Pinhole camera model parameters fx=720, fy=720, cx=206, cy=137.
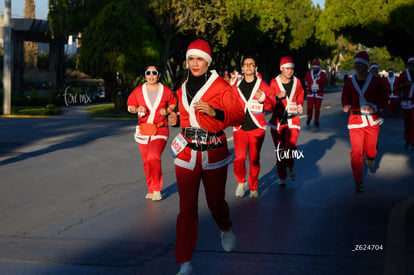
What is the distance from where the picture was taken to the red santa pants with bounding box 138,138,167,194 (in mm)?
9258

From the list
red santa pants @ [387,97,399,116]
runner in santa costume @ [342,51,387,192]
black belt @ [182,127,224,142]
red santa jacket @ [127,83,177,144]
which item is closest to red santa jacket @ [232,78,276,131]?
red santa jacket @ [127,83,177,144]

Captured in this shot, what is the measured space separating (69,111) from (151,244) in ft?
78.8

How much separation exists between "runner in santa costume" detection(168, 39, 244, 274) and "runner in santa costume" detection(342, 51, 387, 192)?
419cm

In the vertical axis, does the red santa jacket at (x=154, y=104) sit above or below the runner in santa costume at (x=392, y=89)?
above

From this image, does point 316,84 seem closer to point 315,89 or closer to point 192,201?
point 315,89

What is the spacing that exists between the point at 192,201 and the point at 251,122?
370cm

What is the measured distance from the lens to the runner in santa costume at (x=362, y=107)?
9883mm

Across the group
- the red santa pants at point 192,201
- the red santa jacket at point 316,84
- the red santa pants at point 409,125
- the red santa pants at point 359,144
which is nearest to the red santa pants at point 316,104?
the red santa jacket at point 316,84

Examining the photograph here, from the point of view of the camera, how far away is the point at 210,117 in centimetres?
601

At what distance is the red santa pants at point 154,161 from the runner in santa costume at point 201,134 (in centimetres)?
316

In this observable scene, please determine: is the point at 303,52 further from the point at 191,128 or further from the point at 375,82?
the point at 191,128

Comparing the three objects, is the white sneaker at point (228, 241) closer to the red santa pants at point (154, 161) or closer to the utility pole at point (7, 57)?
the red santa pants at point (154, 161)

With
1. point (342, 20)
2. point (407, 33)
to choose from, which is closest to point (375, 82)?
point (407, 33)

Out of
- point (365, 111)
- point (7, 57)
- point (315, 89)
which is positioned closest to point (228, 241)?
point (365, 111)
